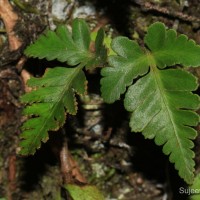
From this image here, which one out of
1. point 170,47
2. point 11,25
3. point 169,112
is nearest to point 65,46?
point 11,25

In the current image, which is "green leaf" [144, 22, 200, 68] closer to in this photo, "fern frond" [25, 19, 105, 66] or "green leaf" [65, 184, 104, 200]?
"fern frond" [25, 19, 105, 66]

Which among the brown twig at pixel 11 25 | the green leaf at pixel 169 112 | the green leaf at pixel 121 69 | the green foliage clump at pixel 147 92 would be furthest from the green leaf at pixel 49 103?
the brown twig at pixel 11 25

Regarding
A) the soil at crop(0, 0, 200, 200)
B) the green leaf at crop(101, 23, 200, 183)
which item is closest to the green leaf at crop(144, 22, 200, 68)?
the green leaf at crop(101, 23, 200, 183)

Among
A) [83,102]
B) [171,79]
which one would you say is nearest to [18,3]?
[83,102]

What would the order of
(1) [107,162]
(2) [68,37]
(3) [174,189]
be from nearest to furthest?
(2) [68,37] < (3) [174,189] < (1) [107,162]

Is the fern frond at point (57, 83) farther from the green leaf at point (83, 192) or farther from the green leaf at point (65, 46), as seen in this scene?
the green leaf at point (83, 192)

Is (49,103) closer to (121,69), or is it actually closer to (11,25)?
(121,69)

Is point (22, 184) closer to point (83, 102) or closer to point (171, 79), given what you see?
point (83, 102)
